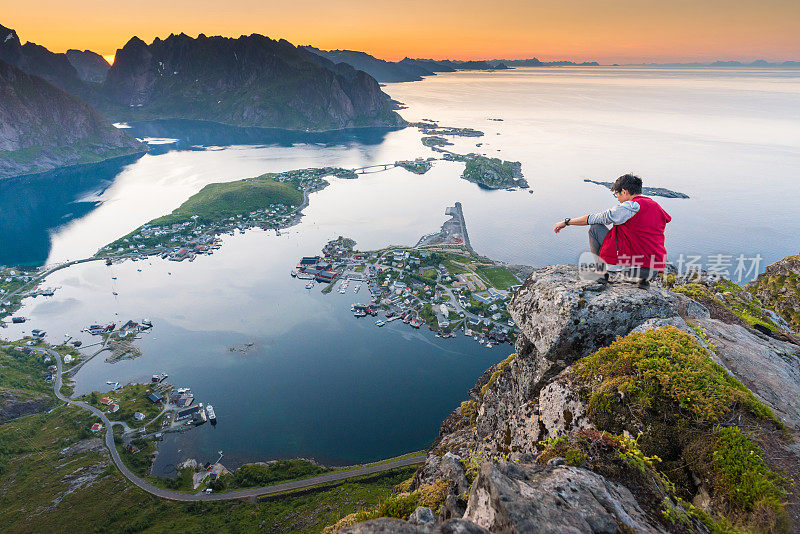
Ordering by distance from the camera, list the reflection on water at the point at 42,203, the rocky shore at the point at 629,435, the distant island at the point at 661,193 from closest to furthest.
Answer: the rocky shore at the point at 629,435
the reflection on water at the point at 42,203
the distant island at the point at 661,193

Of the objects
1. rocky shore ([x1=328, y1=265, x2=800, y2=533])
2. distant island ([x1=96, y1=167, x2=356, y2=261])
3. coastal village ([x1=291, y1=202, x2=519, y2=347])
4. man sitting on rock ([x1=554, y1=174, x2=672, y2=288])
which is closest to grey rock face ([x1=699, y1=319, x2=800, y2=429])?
rocky shore ([x1=328, y1=265, x2=800, y2=533])

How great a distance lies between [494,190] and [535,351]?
383ft

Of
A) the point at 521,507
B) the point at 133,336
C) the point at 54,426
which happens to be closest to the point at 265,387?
the point at 54,426

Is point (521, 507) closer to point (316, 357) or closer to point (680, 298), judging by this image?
point (680, 298)

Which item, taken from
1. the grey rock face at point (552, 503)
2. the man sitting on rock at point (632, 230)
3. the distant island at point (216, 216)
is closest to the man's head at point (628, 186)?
the man sitting on rock at point (632, 230)

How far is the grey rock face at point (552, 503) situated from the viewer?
3.99m

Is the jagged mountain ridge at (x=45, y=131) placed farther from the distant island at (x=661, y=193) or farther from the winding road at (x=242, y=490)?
the distant island at (x=661, y=193)

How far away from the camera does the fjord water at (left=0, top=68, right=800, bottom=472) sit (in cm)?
4331

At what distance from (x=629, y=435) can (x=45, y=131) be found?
237016 mm

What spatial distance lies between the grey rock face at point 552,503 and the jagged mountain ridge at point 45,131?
21084cm

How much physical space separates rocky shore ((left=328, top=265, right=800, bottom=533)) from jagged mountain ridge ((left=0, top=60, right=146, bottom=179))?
20990 centimetres

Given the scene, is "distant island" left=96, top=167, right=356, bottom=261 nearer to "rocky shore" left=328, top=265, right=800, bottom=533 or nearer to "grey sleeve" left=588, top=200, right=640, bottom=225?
"rocky shore" left=328, top=265, right=800, bottom=533

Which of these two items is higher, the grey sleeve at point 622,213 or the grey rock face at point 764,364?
the grey sleeve at point 622,213

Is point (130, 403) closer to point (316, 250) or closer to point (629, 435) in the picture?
point (316, 250)
